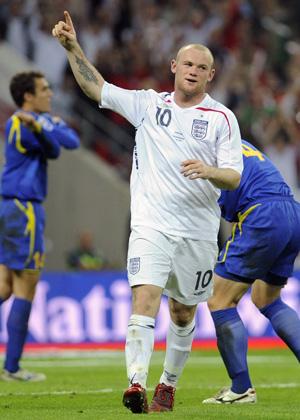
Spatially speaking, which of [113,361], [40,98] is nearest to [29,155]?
Result: [40,98]

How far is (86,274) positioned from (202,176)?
7924mm

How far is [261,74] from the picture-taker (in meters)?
17.7

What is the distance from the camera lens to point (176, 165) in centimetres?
551

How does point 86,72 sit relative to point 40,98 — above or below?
below

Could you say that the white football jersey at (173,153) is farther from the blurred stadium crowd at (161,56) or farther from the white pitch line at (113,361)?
the blurred stadium crowd at (161,56)

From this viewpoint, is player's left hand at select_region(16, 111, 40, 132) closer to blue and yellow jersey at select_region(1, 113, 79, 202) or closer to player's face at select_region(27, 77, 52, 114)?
blue and yellow jersey at select_region(1, 113, 79, 202)

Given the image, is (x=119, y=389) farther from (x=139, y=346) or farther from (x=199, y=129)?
(x=199, y=129)

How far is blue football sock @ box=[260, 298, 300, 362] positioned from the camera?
6223 mm

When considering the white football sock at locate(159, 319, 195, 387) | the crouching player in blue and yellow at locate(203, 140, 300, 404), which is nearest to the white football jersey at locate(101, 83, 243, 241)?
the crouching player in blue and yellow at locate(203, 140, 300, 404)

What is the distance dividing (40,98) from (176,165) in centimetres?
311

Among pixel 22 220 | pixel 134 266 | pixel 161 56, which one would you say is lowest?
pixel 134 266

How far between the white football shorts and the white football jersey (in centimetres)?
7

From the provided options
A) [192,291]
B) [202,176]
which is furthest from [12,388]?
[202,176]

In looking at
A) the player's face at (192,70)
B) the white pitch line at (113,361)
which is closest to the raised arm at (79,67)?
the player's face at (192,70)
